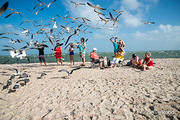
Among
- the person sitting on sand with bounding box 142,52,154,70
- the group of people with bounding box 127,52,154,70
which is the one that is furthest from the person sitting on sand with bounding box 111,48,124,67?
the person sitting on sand with bounding box 142,52,154,70

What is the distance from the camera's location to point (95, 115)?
2.25 meters

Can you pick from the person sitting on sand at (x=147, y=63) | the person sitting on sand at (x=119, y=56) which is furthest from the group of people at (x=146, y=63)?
the person sitting on sand at (x=119, y=56)

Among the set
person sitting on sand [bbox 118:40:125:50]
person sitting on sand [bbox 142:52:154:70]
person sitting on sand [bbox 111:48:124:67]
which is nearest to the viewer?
person sitting on sand [bbox 142:52:154:70]

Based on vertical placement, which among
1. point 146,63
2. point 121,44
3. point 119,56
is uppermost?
point 121,44

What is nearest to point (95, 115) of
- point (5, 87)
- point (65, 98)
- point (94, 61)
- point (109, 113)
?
point (109, 113)

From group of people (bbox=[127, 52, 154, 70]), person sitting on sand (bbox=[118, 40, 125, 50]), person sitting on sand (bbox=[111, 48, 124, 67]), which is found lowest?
group of people (bbox=[127, 52, 154, 70])

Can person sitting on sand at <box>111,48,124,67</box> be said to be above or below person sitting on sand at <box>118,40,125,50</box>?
below

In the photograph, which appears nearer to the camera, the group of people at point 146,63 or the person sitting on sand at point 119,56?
the group of people at point 146,63

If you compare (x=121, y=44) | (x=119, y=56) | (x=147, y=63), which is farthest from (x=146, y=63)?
(x=121, y=44)

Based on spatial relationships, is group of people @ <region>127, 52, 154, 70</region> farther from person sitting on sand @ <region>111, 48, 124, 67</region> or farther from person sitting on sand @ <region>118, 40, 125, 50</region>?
person sitting on sand @ <region>118, 40, 125, 50</region>

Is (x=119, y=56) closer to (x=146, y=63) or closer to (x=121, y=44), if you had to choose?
(x=121, y=44)

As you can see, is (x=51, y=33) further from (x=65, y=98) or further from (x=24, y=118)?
(x=24, y=118)

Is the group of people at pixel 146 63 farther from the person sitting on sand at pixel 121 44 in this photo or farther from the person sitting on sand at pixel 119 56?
the person sitting on sand at pixel 121 44

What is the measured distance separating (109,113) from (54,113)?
1.30 m
